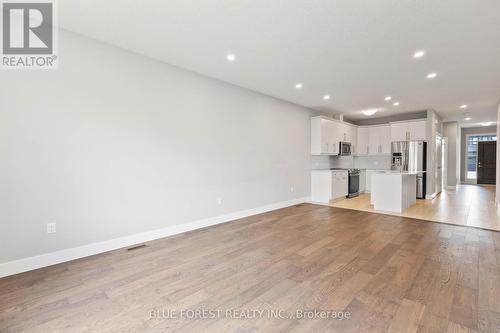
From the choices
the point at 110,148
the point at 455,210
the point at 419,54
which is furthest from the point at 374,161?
the point at 110,148

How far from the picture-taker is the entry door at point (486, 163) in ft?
35.0

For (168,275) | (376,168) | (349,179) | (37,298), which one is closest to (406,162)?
(376,168)

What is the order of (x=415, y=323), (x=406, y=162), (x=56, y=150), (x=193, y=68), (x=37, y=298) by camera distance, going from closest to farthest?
(x=415, y=323)
(x=37, y=298)
(x=56, y=150)
(x=193, y=68)
(x=406, y=162)

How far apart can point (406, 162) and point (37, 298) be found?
337 inches

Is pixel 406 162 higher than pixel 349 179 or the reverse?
higher

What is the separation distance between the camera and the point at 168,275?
8.16ft

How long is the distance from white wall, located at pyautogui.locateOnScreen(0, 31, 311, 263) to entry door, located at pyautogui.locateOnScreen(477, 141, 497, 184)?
40.5ft

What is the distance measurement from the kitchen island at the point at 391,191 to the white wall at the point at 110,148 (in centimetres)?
317

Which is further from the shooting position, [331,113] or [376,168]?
[376,168]

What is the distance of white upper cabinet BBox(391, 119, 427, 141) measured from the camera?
7027 mm

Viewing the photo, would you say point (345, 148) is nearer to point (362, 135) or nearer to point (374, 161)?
point (362, 135)

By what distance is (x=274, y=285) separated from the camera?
2273mm

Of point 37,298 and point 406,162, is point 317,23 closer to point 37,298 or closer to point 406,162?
point 37,298

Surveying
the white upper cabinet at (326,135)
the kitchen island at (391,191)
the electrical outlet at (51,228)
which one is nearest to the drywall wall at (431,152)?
the kitchen island at (391,191)
